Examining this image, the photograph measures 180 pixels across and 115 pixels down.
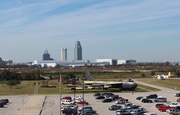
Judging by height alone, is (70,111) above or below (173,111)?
above

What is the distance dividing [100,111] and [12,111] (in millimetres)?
14702

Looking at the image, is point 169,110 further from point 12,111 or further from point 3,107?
point 3,107

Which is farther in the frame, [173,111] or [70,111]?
[70,111]

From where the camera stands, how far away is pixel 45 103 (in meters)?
57.4

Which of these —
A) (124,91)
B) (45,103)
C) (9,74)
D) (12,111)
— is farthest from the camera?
(9,74)

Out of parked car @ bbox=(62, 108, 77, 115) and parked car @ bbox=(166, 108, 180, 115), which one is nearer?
parked car @ bbox=(166, 108, 180, 115)

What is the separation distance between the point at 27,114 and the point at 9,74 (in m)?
69.0

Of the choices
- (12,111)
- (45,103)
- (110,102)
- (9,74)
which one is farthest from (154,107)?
(9,74)

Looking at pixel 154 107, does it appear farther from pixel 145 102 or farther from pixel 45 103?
pixel 45 103

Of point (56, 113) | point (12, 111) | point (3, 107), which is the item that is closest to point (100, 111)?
point (56, 113)

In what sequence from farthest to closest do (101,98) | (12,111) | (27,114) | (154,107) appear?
(101,98)
(154,107)
(12,111)
(27,114)

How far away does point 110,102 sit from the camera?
193 ft

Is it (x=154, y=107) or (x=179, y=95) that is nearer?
(x=154, y=107)

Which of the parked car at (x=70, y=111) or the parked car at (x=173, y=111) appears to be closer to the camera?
the parked car at (x=173, y=111)
